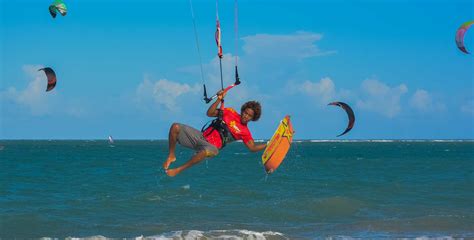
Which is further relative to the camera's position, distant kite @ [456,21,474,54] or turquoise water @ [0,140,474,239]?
turquoise water @ [0,140,474,239]

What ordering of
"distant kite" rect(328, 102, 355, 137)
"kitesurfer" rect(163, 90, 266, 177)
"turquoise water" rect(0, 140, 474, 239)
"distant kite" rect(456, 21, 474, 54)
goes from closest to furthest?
"kitesurfer" rect(163, 90, 266, 177) < "distant kite" rect(328, 102, 355, 137) < "distant kite" rect(456, 21, 474, 54) < "turquoise water" rect(0, 140, 474, 239)

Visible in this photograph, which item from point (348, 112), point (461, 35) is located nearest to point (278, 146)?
point (348, 112)

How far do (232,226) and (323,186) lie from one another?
478 inches

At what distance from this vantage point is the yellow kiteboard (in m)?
10.3

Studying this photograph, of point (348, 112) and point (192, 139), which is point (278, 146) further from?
point (348, 112)

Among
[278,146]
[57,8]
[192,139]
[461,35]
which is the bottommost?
[192,139]

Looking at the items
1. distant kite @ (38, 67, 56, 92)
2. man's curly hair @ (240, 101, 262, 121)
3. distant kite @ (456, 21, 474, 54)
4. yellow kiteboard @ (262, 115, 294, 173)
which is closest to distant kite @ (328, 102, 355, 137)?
yellow kiteboard @ (262, 115, 294, 173)

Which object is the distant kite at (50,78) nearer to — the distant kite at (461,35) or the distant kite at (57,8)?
the distant kite at (57,8)

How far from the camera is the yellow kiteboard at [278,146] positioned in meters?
10.3

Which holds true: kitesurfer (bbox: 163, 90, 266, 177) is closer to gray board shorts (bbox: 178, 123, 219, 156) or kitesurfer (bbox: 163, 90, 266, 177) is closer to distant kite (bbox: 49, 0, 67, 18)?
gray board shorts (bbox: 178, 123, 219, 156)

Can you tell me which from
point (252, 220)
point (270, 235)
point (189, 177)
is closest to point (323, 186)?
point (189, 177)

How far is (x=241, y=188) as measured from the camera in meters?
26.7

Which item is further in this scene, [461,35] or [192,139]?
[461,35]

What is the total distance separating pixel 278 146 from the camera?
10422mm
